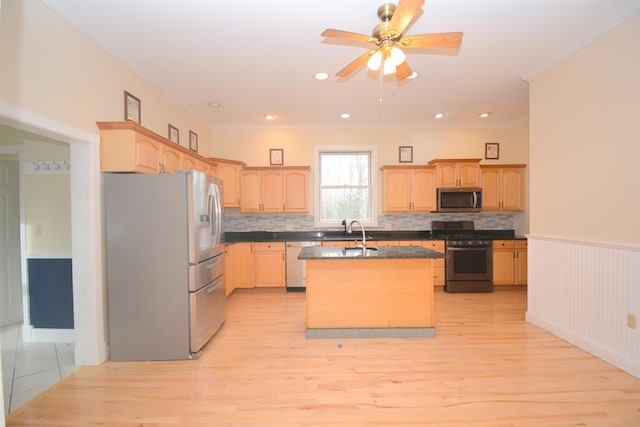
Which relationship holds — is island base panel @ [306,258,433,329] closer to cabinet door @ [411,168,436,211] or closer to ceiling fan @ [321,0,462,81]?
ceiling fan @ [321,0,462,81]

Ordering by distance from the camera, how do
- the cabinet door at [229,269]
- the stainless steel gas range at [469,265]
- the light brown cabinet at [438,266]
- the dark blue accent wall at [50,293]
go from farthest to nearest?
the light brown cabinet at [438,266] < the stainless steel gas range at [469,265] < the cabinet door at [229,269] < the dark blue accent wall at [50,293]

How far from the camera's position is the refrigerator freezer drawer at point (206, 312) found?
2.59 metres

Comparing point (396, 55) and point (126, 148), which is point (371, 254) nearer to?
point (396, 55)

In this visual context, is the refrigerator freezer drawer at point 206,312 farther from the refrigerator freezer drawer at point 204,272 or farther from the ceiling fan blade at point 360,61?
the ceiling fan blade at point 360,61

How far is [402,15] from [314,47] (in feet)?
3.73

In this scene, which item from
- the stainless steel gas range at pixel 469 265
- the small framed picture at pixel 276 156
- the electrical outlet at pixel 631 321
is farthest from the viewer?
the small framed picture at pixel 276 156

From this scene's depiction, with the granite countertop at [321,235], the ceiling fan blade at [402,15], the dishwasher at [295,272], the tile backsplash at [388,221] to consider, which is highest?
the ceiling fan blade at [402,15]

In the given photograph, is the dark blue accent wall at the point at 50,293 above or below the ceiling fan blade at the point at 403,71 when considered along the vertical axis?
below

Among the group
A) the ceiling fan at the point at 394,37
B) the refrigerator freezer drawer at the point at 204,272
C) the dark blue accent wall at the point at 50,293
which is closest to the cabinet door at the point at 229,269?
the refrigerator freezer drawer at the point at 204,272

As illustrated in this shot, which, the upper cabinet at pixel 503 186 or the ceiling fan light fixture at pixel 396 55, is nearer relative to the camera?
the ceiling fan light fixture at pixel 396 55

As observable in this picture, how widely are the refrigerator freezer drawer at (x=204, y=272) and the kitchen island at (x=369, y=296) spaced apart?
3.21 ft

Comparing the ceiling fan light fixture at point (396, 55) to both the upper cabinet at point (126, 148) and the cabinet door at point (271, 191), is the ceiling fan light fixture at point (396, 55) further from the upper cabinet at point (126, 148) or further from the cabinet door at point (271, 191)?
the cabinet door at point (271, 191)

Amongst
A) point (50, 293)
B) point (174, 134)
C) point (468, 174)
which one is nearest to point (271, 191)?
point (174, 134)

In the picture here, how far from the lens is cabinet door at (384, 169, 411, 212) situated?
4992 mm
